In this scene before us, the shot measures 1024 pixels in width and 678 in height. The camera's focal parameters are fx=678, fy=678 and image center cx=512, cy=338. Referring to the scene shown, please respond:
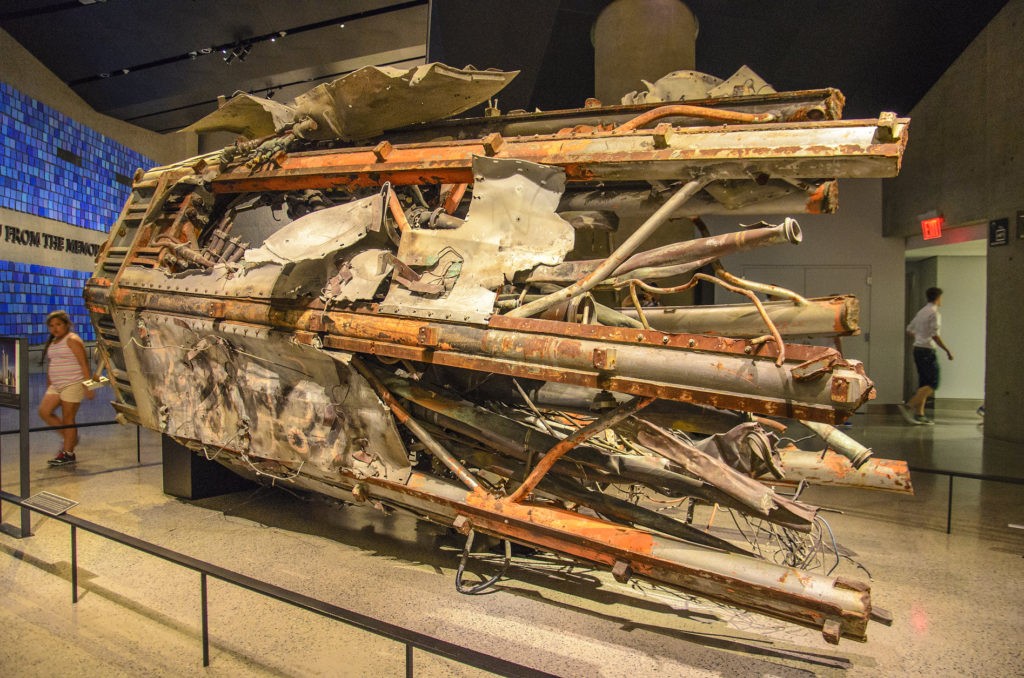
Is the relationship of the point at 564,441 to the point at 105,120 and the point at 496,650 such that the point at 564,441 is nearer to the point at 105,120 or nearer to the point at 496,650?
the point at 496,650

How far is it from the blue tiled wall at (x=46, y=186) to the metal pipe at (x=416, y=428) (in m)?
5.53

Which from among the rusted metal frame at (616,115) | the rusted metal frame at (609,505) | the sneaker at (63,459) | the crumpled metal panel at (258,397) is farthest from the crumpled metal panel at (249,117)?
the sneaker at (63,459)

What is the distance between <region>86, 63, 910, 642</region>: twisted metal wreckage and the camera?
10.2 feet

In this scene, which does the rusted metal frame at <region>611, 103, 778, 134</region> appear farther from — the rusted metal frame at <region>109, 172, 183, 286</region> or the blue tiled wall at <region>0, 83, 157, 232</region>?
the blue tiled wall at <region>0, 83, 157, 232</region>

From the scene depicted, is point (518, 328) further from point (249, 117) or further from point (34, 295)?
point (34, 295)

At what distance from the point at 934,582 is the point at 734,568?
1.94 m

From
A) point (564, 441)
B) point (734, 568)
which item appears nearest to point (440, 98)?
point (564, 441)

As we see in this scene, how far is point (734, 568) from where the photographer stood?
3.05 m

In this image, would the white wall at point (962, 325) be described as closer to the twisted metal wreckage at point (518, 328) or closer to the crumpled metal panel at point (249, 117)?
the twisted metal wreckage at point (518, 328)

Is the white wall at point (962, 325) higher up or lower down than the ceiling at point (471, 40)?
lower down

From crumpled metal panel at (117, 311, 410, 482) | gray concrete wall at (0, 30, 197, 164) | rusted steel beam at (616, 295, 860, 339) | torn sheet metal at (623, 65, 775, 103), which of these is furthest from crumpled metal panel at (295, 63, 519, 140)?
gray concrete wall at (0, 30, 197, 164)

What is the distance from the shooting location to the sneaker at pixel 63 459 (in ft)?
21.9

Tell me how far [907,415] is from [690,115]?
20.7 ft

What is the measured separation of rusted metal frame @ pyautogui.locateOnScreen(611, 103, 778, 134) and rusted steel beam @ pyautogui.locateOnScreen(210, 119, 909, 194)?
28cm
